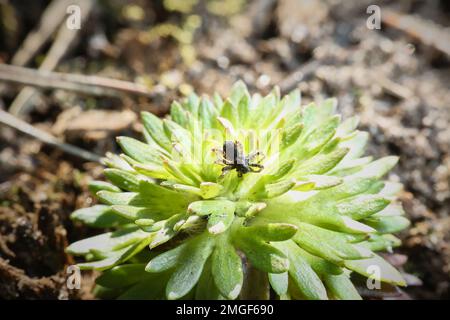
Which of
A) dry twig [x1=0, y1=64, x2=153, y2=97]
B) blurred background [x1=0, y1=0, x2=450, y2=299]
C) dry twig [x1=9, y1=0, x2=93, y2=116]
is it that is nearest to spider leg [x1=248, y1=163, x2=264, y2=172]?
blurred background [x1=0, y1=0, x2=450, y2=299]

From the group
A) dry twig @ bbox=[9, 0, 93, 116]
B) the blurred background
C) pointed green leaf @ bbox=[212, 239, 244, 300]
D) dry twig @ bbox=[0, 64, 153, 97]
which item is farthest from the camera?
dry twig @ bbox=[9, 0, 93, 116]

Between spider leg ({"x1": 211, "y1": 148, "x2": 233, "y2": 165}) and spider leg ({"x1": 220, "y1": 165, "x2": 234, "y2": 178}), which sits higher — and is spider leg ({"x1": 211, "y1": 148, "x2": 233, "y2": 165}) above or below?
above

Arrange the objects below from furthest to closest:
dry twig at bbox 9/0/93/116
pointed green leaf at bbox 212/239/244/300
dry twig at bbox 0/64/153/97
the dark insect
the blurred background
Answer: dry twig at bbox 9/0/93/116
dry twig at bbox 0/64/153/97
the blurred background
the dark insect
pointed green leaf at bbox 212/239/244/300

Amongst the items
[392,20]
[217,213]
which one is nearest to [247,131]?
[217,213]

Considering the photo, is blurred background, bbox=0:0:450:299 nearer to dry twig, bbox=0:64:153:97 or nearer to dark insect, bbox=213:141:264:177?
dry twig, bbox=0:64:153:97

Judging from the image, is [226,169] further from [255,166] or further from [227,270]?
[227,270]
